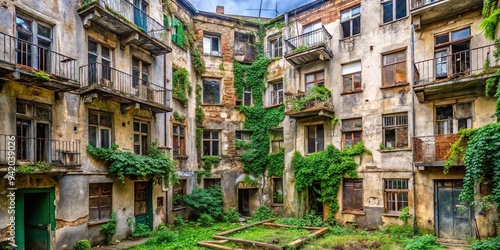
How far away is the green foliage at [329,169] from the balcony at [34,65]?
11.9 meters

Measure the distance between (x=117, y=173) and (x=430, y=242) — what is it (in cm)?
1243

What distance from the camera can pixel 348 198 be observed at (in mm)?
17078

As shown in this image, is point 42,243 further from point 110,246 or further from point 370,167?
point 370,167

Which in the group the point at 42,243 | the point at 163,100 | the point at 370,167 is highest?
the point at 163,100

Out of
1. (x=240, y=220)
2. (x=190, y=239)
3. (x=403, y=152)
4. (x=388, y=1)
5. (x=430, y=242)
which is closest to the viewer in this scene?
(x=430, y=242)

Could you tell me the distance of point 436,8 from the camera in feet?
45.8

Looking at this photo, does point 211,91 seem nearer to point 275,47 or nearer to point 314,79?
point 275,47

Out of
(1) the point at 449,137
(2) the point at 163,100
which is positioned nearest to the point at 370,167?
(1) the point at 449,137

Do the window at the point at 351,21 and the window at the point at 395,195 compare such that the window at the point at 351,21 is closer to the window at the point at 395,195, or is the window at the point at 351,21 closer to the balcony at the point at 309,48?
the balcony at the point at 309,48

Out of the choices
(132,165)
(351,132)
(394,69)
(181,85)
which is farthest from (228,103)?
(394,69)

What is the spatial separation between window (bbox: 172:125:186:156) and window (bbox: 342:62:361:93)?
30.8 ft

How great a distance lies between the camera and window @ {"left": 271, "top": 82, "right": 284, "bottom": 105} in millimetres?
20891

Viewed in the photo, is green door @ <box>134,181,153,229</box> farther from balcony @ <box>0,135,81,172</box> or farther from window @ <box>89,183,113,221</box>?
balcony @ <box>0,135,81,172</box>

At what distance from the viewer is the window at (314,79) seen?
18.7 meters
